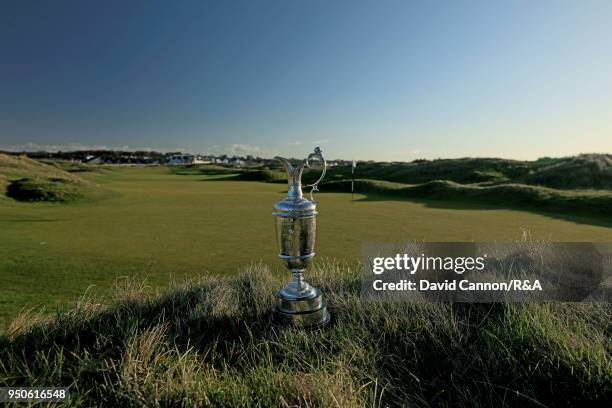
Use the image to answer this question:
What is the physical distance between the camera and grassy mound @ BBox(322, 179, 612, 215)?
11.3 metres

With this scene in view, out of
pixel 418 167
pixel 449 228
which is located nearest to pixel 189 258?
pixel 449 228

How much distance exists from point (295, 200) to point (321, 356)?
102 cm

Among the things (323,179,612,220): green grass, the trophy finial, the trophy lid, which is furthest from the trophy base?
(323,179,612,220): green grass

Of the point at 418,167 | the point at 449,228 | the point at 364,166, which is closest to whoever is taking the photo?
the point at 449,228

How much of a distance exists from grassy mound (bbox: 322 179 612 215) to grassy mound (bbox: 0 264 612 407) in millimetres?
10490

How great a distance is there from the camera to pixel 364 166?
1688 inches

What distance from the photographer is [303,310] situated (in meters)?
2.68

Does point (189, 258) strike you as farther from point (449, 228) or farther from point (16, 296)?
point (449, 228)

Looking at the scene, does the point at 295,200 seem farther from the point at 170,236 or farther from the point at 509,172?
the point at 509,172

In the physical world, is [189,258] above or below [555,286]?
below

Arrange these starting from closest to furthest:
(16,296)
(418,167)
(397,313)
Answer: (397,313) → (16,296) → (418,167)

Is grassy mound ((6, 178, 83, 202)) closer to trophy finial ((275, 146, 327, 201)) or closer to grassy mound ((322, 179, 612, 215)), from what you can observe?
trophy finial ((275, 146, 327, 201))

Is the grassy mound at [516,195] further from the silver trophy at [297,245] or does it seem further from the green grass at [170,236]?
the silver trophy at [297,245]

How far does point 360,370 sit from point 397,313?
2.51 feet
